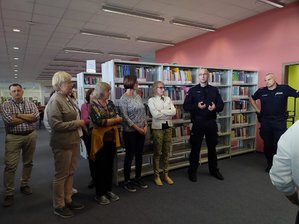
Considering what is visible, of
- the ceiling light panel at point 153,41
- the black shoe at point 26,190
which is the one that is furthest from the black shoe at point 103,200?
the ceiling light panel at point 153,41

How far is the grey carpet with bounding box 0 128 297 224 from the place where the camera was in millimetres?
2438

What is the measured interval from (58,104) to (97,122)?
497mm

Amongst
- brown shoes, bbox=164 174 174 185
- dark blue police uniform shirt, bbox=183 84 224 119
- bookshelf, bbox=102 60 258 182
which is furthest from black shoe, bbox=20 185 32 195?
dark blue police uniform shirt, bbox=183 84 224 119

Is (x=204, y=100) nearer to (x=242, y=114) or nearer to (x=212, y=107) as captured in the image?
(x=212, y=107)

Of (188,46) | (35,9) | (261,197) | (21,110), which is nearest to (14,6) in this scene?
(35,9)

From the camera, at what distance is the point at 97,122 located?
8.60 feet

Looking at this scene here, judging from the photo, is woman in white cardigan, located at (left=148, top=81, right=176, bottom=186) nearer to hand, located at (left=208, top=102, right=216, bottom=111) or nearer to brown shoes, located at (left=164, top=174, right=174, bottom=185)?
brown shoes, located at (left=164, top=174, right=174, bottom=185)

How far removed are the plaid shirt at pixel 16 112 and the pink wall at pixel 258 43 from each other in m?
4.78

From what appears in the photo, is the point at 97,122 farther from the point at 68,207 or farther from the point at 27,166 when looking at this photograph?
the point at 27,166

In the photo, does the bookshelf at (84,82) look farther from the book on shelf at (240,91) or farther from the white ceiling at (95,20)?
the book on shelf at (240,91)

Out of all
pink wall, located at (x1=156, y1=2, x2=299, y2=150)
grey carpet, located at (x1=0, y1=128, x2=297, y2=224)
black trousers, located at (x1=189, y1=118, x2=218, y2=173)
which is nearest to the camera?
grey carpet, located at (x1=0, y1=128, x2=297, y2=224)

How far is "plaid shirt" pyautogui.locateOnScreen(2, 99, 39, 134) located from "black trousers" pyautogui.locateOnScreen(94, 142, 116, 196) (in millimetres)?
1091

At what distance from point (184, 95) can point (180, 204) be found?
6.94ft

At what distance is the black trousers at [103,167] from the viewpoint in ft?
8.96
